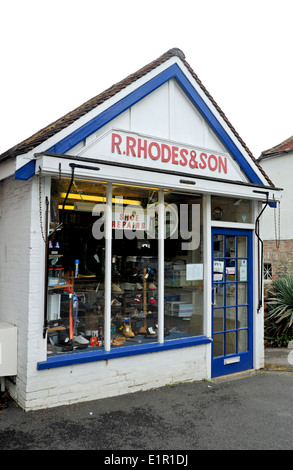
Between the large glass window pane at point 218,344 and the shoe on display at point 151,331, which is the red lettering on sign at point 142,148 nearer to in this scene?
the shoe on display at point 151,331

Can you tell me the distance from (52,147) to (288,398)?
15.9 ft

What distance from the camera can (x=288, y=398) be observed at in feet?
18.3

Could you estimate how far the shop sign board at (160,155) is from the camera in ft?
17.5

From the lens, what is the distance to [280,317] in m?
8.91

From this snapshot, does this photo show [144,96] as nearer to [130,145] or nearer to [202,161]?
Answer: [130,145]

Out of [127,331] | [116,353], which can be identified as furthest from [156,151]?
[116,353]

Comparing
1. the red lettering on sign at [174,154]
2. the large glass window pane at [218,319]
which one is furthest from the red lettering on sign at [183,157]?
the large glass window pane at [218,319]

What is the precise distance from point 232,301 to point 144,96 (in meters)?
3.82

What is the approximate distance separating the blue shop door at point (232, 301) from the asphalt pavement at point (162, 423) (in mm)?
790

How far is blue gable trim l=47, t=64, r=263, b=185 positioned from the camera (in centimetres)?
505

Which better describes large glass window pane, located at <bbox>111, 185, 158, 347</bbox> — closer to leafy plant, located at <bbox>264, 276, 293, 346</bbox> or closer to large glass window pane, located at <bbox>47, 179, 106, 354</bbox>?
large glass window pane, located at <bbox>47, 179, 106, 354</bbox>

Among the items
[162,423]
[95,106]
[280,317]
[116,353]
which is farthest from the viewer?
[280,317]
